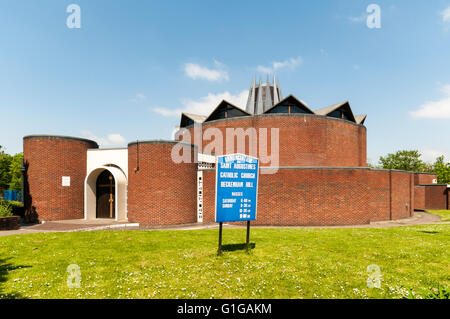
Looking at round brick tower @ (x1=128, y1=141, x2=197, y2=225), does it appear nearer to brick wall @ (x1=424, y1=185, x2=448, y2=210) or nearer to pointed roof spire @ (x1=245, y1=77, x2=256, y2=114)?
pointed roof spire @ (x1=245, y1=77, x2=256, y2=114)

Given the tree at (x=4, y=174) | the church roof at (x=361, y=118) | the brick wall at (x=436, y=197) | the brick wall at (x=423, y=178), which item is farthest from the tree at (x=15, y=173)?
the brick wall at (x=423, y=178)

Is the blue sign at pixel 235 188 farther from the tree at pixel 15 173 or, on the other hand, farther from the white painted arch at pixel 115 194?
the tree at pixel 15 173

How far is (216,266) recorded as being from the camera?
25.4 ft

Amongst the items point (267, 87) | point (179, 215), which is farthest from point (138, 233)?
point (267, 87)

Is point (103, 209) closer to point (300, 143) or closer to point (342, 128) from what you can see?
point (300, 143)

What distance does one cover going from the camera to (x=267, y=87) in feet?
147

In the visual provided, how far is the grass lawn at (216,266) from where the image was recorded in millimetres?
5988

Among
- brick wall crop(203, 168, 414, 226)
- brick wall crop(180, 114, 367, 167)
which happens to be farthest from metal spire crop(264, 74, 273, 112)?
brick wall crop(203, 168, 414, 226)

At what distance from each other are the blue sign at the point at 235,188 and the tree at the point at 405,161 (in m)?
66.8

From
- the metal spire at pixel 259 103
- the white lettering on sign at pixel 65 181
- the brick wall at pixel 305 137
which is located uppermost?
the metal spire at pixel 259 103

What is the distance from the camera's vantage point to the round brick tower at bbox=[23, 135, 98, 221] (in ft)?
60.2

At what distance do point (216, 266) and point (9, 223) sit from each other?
47.8ft
